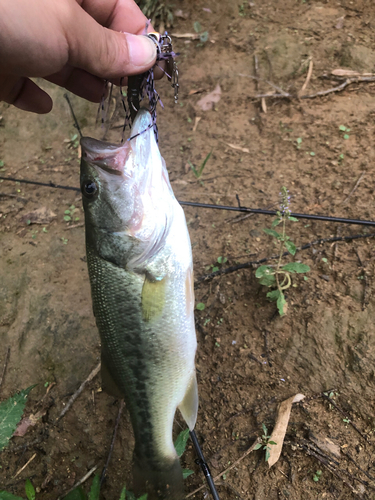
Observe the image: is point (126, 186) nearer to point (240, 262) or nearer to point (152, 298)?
point (152, 298)

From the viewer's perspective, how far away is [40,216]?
3756 mm

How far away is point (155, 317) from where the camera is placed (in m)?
1.71

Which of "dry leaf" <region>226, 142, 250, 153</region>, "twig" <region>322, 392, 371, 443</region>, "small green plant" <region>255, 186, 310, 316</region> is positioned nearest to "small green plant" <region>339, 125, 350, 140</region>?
"dry leaf" <region>226, 142, 250, 153</region>

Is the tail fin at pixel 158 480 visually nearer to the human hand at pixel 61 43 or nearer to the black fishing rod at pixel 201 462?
the black fishing rod at pixel 201 462

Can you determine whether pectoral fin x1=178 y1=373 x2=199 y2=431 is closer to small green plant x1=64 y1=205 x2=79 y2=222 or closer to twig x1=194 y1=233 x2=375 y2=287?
twig x1=194 y1=233 x2=375 y2=287

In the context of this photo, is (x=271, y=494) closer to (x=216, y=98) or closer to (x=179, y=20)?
(x=216, y=98)

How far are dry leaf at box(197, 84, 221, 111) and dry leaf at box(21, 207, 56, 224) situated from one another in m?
2.37

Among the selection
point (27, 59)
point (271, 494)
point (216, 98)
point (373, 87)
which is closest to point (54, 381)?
point (271, 494)

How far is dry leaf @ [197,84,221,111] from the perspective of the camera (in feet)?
13.4

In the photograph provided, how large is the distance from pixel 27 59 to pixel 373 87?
3700mm

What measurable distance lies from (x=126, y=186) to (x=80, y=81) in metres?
1.38

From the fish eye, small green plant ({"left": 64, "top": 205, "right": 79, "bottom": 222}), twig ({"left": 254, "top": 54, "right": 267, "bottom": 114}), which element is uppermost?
the fish eye

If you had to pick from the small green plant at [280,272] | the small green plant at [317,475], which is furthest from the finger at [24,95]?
the small green plant at [317,475]

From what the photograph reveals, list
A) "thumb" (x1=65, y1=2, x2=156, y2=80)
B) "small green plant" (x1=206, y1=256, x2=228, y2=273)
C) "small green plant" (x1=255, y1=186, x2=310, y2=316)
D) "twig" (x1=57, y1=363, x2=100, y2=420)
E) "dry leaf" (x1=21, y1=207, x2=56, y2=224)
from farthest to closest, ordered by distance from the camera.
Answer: "dry leaf" (x1=21, y1=207, x2=56, y2=224)
"small green plant" (x1=206, y1=256, x2=228, y2=273)
"twig" (x1=57, y1=363, x2=100, y2=420)
"small green plant" (x1=255, y1=186, x2=310, y2=316)
"thumb" (x1=65, y1=2, x2=156, y2=80)
